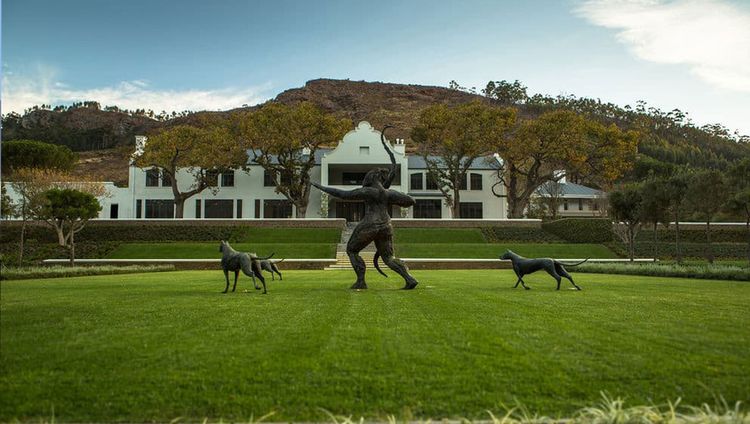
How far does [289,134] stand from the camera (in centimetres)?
4694

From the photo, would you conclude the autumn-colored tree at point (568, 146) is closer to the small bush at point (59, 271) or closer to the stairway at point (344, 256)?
the stairway at point (344, 256)

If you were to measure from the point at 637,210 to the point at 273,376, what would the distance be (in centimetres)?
2789

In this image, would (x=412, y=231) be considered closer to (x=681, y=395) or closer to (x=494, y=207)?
(x=494, y=207)

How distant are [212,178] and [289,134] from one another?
31.7 feet

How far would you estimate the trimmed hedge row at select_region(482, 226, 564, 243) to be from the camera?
40.2 meters

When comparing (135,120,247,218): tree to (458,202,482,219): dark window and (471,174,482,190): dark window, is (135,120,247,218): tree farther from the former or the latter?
(471,174,482,190): dark window

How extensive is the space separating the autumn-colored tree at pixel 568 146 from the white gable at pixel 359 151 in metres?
11.3

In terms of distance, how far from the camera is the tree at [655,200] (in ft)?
89.1

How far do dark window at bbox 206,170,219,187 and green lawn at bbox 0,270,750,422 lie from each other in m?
43.3

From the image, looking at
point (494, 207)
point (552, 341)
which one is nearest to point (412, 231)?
point (494, 207)

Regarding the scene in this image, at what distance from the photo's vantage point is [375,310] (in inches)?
345

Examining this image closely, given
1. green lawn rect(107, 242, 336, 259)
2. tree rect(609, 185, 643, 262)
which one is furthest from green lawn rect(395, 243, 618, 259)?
green lawn rect(107, 242, 336, 259)

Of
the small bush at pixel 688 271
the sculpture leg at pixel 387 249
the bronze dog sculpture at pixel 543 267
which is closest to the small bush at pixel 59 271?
the sculpture leg at pixel 387 249

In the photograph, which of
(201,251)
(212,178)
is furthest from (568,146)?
(212,178)
